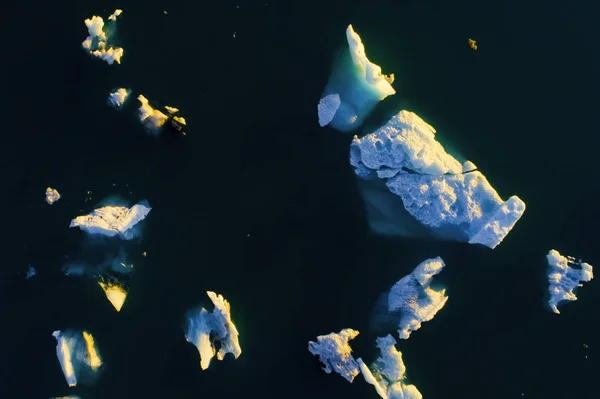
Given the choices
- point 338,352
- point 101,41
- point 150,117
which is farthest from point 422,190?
point 101,41

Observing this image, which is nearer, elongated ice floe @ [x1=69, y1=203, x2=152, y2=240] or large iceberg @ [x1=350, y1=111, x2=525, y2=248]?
large iceberg @ [x1=350, y1=111, x2=525, y2=248]

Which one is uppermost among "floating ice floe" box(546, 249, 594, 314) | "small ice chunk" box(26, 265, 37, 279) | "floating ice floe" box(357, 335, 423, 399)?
"floating ice floe" box(546, 249, 594, 314)

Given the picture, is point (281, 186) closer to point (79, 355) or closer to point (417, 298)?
point (417, 298)

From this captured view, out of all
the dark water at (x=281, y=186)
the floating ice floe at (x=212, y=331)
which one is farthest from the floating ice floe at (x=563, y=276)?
the floating ice floe at (x=212, y=331)

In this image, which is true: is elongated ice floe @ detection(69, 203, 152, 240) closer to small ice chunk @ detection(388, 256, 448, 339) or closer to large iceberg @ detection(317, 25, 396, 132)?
large iceberg @ detection(317, 25, 396, 132)

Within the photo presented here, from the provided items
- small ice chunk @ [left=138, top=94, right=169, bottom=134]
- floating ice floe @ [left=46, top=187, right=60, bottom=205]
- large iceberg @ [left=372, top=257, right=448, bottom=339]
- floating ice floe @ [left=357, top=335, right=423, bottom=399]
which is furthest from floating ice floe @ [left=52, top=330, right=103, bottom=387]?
large iceberg @ [left=372, top=257, right=448, bottom=339]

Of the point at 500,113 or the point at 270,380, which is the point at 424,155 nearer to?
the point at 500,113
